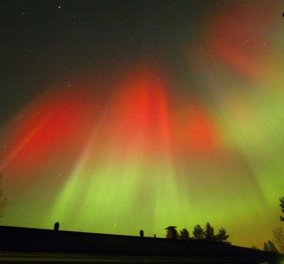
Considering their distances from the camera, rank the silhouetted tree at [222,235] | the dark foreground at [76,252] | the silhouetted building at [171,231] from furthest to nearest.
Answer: the silhouetted tree at [222,235] < the silhouetted building at [171,231] < the dark foreground at [76,252]

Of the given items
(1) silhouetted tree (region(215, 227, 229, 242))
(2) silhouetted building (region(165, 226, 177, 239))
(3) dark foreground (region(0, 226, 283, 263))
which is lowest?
(3) dark foreground (region(0, 226, 283, 263))

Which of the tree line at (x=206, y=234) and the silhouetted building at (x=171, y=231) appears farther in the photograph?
the tree line at (x=206, y=234)

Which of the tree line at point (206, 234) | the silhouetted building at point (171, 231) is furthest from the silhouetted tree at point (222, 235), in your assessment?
the silhouetted building at point (171, 231)

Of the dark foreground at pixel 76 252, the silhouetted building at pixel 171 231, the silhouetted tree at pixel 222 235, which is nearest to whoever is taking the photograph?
the dark foreground at pixel 76 252

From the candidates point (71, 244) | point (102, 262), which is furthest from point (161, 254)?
point (71, 244)

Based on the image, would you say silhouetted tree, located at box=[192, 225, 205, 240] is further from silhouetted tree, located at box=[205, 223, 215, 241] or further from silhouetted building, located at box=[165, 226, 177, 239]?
silhouetted building, located at box=[165, 226, 177, 239]

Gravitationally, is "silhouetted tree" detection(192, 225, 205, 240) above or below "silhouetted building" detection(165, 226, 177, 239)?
above

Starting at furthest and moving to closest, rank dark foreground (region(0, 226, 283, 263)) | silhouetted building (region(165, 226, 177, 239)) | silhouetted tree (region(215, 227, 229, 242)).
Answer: silhouetted tree (region(215, 227, 229, 242)) → silhouetted building (region(165, 226, 177, 239)) → dark foreground (region(0, 226, 283, 263))

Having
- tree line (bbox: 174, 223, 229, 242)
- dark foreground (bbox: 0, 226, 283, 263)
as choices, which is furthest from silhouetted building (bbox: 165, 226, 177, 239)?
tree line (bbox: 174, 223, 229, 242)

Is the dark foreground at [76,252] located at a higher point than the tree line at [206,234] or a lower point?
lower

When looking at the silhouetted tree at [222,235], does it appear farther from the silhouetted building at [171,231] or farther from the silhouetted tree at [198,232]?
the silhouetted building at [171,231]

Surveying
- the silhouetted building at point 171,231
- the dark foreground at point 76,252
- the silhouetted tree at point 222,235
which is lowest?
the dark foreground at point 76,252

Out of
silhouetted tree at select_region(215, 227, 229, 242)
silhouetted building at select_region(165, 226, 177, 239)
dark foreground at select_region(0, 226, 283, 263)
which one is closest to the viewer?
dark foreground at select_region(0, 226, 283, 263)

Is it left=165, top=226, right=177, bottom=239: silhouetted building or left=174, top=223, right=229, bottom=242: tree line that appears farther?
left=174, top=223, right=229, bottom=242: tree line
